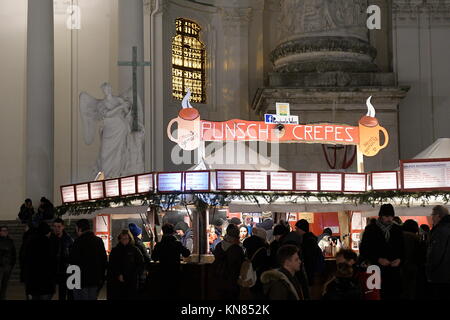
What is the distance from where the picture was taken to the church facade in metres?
27.8

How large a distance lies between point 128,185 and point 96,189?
5.04 ft

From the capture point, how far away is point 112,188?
19688 mm

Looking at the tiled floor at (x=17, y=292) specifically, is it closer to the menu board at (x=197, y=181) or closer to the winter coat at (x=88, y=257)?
the menu board at (x=197, y=181)

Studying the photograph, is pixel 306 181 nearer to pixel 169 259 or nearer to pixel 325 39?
pixel 169 259

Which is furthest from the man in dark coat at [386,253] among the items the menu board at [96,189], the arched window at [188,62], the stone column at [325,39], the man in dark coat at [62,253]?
the arched window at [188,62]

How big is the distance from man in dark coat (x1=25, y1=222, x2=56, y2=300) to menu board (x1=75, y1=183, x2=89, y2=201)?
7010mm

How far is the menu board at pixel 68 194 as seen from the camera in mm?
21030

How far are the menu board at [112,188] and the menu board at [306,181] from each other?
393 cm

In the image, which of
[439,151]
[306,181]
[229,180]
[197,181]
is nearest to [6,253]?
[197,181]

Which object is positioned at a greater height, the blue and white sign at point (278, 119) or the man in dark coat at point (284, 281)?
the blue and white sign at point (278, 119)

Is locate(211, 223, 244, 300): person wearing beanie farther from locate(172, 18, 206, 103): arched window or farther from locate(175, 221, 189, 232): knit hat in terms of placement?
locate(172, 18, 206, 103): arched window

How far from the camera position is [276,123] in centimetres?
2069

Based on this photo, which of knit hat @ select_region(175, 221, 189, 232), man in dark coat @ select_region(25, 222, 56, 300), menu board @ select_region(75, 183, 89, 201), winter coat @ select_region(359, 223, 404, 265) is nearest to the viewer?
winter coat @ select_region(359, 223, 404, 265)

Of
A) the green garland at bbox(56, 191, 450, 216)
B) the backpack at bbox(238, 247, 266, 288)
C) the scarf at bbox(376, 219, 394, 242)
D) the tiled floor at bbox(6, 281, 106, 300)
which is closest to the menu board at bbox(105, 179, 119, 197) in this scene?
the green garland at bbox(56, 191, 450, 216)
